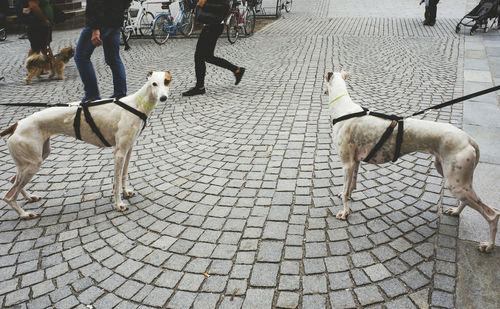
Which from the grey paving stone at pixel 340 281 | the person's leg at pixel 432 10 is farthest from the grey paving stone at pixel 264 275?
the person's leg at pixel 432 10

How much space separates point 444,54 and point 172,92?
26.7 ft

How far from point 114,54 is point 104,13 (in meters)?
0.84

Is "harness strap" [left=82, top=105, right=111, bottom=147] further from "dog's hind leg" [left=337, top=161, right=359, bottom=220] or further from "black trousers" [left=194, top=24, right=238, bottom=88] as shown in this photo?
"black trousers" [left=194, top=24, right=238, bottom=88]

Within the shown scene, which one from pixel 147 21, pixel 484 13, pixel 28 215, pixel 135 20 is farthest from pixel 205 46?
pixel 484 13

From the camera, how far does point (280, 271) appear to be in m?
2.99

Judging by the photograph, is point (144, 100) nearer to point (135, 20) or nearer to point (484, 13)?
point (135, 20)

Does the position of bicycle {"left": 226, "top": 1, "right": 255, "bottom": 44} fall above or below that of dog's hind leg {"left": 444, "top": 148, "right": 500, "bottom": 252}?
above

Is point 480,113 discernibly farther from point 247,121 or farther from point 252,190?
point 252,190

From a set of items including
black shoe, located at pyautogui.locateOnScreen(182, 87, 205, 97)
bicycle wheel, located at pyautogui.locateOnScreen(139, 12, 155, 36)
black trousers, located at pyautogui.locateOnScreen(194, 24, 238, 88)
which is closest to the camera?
black trousers, located at pyautogui.locateOnScreen(194, 24, 238, 88)

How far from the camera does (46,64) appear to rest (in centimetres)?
898

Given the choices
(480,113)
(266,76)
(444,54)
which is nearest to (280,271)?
(480,113)

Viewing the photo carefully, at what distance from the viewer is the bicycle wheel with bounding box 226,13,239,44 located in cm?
1253

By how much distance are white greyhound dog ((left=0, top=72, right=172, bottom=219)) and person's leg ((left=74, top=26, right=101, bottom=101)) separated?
338cm

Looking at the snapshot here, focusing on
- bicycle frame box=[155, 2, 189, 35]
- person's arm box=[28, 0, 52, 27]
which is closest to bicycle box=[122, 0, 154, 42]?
bicycle frame box=[155, 2, 189, 35]
